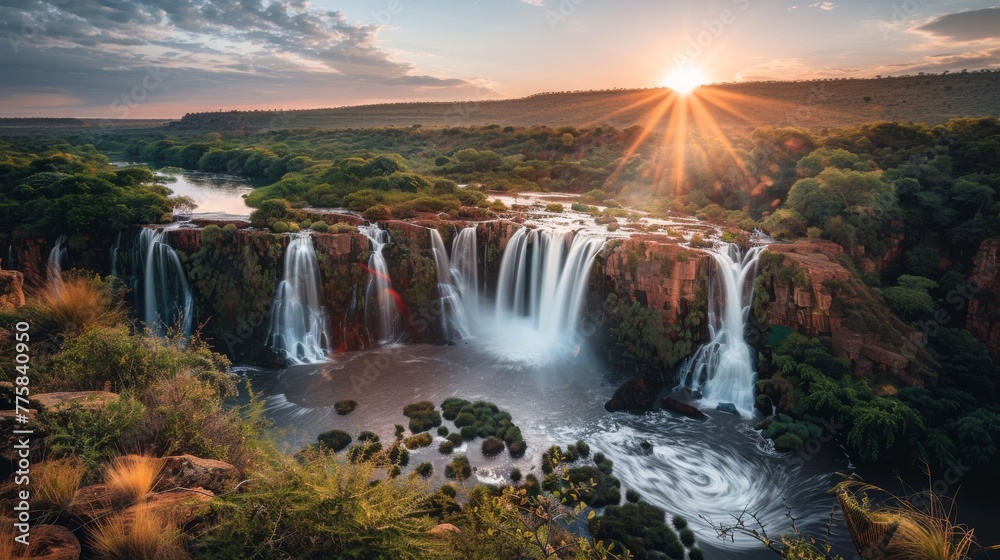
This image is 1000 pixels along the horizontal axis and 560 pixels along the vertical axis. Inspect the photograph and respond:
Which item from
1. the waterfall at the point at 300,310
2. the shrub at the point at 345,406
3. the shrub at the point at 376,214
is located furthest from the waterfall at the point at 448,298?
the shrub at the point at 345,406

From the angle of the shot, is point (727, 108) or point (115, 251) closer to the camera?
point (115, 251)

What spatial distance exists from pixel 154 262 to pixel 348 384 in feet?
34.3

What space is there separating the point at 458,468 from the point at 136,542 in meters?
9.29

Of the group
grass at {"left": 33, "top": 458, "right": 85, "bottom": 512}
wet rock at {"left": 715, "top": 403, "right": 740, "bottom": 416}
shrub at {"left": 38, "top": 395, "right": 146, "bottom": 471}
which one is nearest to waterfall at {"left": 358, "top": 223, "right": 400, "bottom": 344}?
wet rock at {"left": 715, "top": 403, "right": 740, "bottom": 416}

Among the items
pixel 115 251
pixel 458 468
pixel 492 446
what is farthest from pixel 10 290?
pixel 492 446

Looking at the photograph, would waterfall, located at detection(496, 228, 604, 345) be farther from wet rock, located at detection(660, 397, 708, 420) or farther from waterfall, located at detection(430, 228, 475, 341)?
wet rock, located at detection(660, 397, 708, 420)

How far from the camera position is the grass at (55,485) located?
17.8ft

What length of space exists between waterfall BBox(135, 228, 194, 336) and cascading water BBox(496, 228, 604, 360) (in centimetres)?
1366

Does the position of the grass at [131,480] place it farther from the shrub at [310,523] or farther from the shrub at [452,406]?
the shrub at [452,406]

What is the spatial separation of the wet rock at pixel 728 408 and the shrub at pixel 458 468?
30.5ft

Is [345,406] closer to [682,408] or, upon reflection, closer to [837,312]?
[682,408]

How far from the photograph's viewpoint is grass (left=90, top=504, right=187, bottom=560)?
4988mm

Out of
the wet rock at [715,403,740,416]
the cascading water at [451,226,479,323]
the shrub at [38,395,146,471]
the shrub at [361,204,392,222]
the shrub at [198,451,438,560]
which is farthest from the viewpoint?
the shrub at [361,204,392,222]

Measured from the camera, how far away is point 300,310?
2192cm
